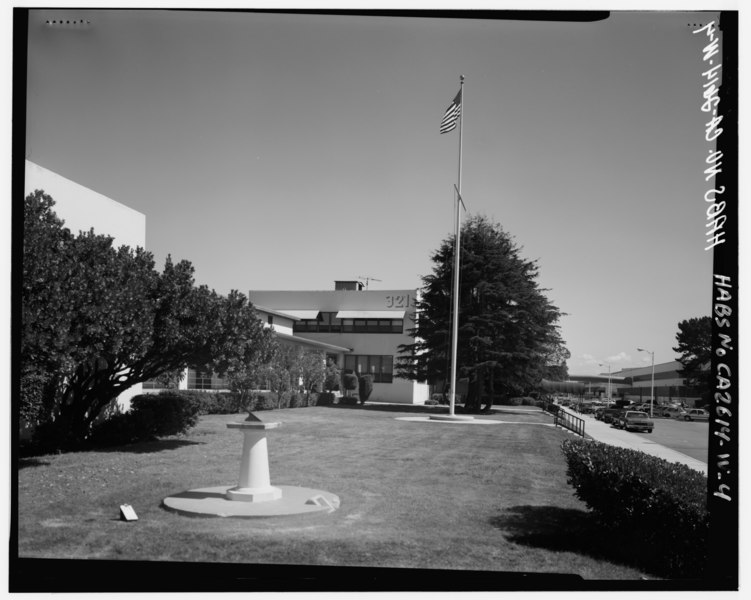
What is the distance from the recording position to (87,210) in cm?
919

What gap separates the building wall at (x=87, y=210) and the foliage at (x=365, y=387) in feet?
39.7

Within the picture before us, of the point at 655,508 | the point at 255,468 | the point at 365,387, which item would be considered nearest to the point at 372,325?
the point at 365,387

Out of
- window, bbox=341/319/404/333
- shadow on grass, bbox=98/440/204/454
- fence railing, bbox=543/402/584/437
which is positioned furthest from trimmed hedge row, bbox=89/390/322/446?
fence railing, bbox=543/402/584/437

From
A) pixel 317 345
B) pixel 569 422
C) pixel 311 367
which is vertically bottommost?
pixel 569 422

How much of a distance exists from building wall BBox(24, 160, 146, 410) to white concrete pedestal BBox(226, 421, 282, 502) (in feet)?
10.5

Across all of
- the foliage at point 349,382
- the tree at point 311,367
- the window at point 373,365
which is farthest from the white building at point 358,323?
the tree at point 311,367

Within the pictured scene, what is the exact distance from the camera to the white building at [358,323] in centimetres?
1000

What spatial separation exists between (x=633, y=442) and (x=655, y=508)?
291 inches

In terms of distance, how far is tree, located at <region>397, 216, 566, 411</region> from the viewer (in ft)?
65.2

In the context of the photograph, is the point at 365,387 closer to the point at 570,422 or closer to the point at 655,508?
the point at 570,422

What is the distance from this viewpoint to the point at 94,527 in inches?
259

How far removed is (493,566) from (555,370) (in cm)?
1536

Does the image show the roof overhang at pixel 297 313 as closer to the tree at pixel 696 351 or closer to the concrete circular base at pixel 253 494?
the concrete circular base at pixel 253 494

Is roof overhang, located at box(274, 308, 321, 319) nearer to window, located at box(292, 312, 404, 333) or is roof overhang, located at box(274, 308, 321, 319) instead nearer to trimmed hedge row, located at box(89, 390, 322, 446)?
window, located at box(292, 312, 404, 333)
